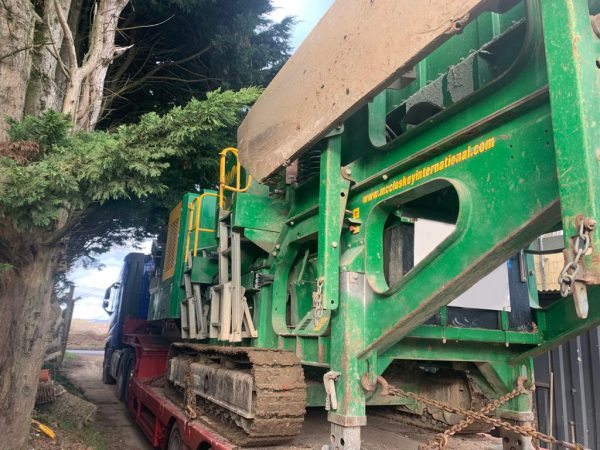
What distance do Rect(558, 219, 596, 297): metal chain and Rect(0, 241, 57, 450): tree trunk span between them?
4.81 meters

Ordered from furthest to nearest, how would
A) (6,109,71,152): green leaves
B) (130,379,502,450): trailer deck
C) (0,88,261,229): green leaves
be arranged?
(6,109,71,152): green leaves → (0,88,261,229): green leaves → (130,379,502,450): trailer deck

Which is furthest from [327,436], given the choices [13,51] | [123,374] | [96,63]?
[123,374]

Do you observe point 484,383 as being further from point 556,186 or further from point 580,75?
point 580,75

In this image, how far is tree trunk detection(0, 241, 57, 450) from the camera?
4.68 metres

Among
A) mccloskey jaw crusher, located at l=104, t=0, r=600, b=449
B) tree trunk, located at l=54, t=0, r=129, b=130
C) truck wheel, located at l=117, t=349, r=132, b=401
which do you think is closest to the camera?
mccloskey jaw crusher, located at l=104, t=0, r=600, b=449

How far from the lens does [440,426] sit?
4.04 meters

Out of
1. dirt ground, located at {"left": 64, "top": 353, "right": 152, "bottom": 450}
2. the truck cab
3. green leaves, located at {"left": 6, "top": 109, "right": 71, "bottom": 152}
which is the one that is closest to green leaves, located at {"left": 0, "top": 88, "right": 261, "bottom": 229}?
green leaves, located at {"left": 6, "top": 109, "right": 71, "bottom": 152}

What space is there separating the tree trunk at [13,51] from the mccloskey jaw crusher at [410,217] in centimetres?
258

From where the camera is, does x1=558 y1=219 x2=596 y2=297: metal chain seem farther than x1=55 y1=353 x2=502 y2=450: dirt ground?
No

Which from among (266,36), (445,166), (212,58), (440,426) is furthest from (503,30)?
(266,36)

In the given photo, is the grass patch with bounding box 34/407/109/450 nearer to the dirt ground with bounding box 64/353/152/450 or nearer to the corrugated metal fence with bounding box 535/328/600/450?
the dirt ground with bounding box 64/353/152/450

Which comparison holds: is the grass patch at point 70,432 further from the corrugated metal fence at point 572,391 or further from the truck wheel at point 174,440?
the corrugated metal fence at point 572,391

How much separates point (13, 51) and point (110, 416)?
607cm

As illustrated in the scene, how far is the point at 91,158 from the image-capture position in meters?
3.77
